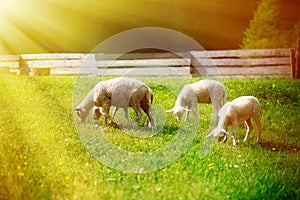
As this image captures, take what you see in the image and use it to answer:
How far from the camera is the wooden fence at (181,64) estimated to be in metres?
16.6

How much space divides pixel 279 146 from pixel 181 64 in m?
9.53

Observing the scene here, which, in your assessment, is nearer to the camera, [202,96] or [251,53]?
[202,96]

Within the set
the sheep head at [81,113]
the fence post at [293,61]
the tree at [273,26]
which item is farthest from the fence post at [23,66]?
the tree at [273,26]

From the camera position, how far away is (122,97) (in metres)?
9.12

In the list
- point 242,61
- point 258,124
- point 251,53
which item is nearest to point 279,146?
point 258,124

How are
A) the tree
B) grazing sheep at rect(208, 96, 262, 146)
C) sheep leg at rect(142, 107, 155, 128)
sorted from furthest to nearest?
1. the tree
2. sheep leg at rect(142, 107, 155, 128)
3. grazing sheep at rect(208, 96, 262, 146)

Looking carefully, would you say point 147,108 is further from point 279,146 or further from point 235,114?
point 279,146

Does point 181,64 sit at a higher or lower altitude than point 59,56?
lower

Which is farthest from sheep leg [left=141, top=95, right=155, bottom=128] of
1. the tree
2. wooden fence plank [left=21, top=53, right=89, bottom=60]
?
the tree

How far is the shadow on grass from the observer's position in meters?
7.83

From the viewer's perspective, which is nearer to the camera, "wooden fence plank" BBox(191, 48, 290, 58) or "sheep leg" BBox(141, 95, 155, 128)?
"sheep leg" BBox(141, 95, 155, 128)

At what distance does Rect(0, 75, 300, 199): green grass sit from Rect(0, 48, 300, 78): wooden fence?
589cm

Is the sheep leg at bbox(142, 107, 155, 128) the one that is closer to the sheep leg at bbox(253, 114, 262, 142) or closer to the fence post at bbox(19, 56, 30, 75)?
the sheep leg at bbox(253, 114, 262, 142)

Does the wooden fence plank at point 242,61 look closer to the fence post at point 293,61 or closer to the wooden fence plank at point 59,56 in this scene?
the fence post at point 293,61
